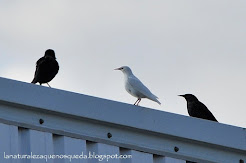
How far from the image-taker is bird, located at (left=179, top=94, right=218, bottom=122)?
37.2 ft

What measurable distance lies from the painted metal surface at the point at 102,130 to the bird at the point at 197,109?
506 centimetres

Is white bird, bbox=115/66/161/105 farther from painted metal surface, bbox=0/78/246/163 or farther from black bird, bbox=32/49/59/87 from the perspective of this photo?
painted metal surface, bbox=0/78/246/163

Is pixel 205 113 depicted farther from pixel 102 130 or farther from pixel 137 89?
pixel 102 130

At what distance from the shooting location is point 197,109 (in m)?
11.6

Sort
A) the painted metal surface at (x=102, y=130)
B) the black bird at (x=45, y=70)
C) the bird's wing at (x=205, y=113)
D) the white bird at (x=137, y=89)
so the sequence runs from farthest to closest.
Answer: the bird's wing at (x=205, y=113), the black bird at (x=45, y=70), the white bird at (x=137, y=89), the painted metal surface at (x=102, y=130)

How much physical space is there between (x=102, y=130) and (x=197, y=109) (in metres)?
6.16

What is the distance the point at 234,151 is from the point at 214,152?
19 centimetres

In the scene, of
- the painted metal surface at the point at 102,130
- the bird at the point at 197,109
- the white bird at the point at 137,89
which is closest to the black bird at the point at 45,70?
the white bird at the point at 137,89

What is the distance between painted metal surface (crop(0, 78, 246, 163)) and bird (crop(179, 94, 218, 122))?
16.6 ft

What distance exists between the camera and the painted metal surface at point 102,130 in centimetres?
517

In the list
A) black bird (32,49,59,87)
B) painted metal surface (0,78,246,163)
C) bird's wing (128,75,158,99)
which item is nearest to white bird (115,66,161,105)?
bird's wing (128,75,158,99)

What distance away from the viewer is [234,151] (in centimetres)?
622

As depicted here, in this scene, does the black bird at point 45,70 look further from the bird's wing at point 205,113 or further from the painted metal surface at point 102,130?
the painted metal surface at point 102,130

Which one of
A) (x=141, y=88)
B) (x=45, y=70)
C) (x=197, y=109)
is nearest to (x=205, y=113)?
(x=197, y=109)
